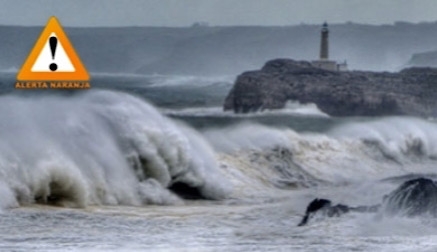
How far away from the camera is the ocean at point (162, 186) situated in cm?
1421

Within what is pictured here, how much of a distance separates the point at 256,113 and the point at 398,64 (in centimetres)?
7966

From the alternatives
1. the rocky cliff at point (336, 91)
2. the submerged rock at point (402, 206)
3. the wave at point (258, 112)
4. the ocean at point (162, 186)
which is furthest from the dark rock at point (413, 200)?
the rocky cliff at point (336, 91)

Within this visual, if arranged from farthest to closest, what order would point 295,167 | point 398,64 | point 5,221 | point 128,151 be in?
1. point 398,64
2. point 295,167
3. point 128,151
4. point 5,221

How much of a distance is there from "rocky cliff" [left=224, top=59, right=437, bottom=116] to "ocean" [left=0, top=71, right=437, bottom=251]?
31.8 m

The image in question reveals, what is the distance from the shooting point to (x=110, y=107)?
71.2ft

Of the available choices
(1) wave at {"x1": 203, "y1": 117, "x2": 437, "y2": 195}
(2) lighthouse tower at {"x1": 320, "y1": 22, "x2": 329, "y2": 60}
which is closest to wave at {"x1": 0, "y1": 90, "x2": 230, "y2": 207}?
(1) wave at {"x1": 203, "y1": 117, "x2": 437, "y2": 195}

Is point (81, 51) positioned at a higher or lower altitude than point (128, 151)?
higher

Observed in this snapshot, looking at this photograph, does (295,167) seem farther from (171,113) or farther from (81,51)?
(81,51)

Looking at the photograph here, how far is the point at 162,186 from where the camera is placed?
2039 centimetres

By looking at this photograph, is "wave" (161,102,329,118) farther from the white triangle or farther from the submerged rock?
the submerged rock

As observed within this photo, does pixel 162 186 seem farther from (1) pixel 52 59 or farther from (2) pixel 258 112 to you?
(2) pixel 258 112

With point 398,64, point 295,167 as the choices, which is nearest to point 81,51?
point 398,64

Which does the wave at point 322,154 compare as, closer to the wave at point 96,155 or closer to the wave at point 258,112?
the wave at point 96,155

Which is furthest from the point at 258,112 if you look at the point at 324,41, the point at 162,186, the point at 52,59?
the point at 52,59
